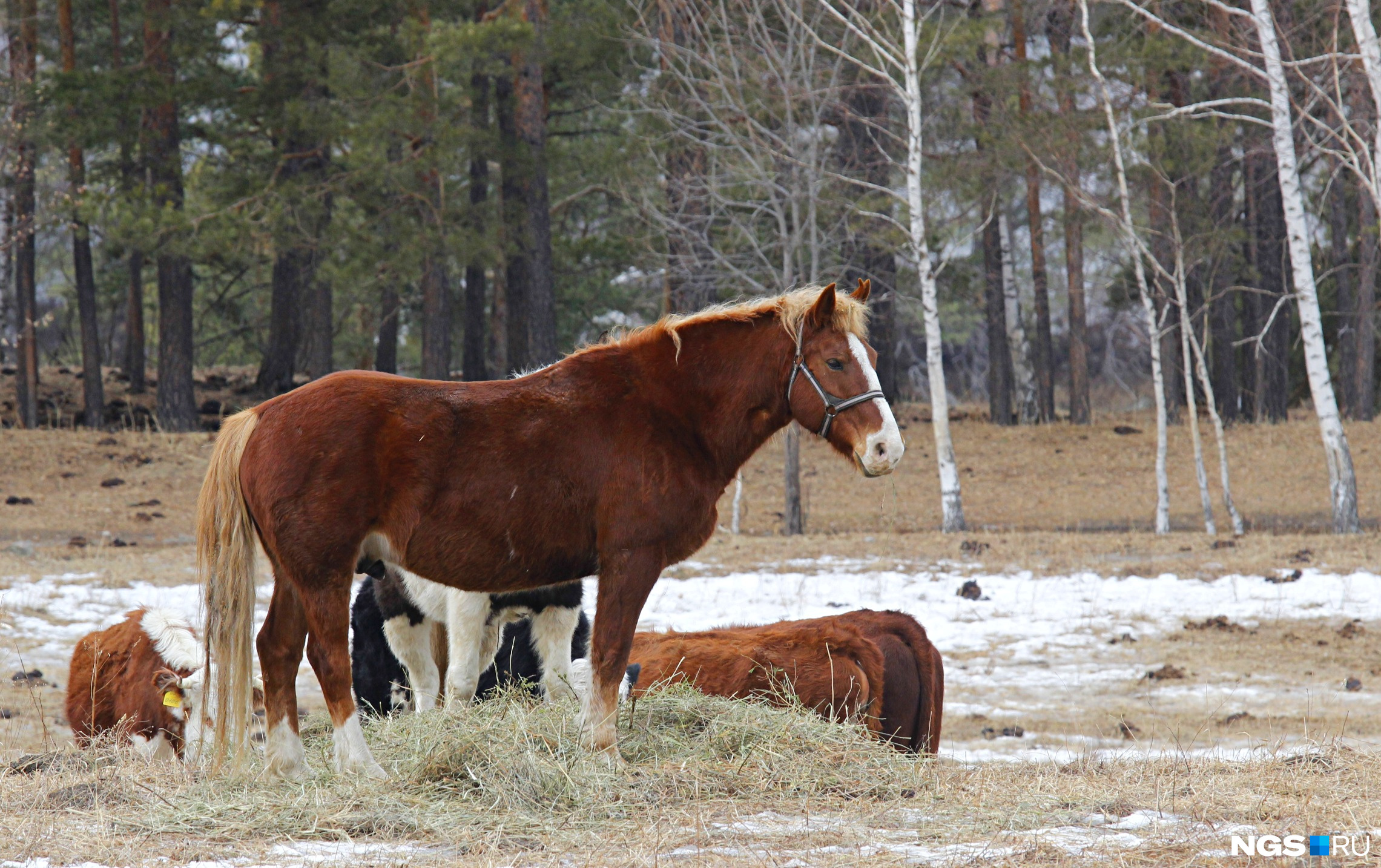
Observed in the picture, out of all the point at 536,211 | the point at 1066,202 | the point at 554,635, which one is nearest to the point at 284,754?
the point at 554,635

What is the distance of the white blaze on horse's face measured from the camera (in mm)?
4926

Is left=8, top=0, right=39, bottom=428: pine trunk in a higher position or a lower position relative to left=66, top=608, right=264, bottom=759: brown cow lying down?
higher

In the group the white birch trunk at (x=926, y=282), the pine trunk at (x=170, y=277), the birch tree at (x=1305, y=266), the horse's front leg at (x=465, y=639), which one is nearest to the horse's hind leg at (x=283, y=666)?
the horse's front leg at (x=465, y=639)

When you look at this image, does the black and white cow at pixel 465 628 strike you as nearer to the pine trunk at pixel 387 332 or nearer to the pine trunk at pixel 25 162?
the pine trunk at pixel 25 162

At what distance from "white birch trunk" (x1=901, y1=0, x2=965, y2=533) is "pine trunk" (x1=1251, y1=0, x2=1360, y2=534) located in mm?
4310

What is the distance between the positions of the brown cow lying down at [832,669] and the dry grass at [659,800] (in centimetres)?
92

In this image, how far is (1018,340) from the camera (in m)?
30.0

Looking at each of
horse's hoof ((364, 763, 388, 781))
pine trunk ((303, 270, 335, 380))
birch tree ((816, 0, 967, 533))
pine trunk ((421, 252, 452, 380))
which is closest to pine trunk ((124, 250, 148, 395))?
pine trunk ((303, 270, 335, 380))

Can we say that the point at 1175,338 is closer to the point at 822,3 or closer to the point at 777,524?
the point at 777,524

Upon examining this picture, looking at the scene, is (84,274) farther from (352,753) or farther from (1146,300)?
(352,753)

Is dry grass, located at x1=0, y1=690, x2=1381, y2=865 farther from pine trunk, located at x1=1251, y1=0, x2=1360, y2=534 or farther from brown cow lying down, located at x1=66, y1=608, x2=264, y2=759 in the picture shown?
pine trunk, located at x1=1251, y1=0, x2=1360, y2=534

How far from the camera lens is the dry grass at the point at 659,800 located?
3.96 meters

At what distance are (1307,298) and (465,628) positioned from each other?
12744 millimetres

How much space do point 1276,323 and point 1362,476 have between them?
28.3 ft
